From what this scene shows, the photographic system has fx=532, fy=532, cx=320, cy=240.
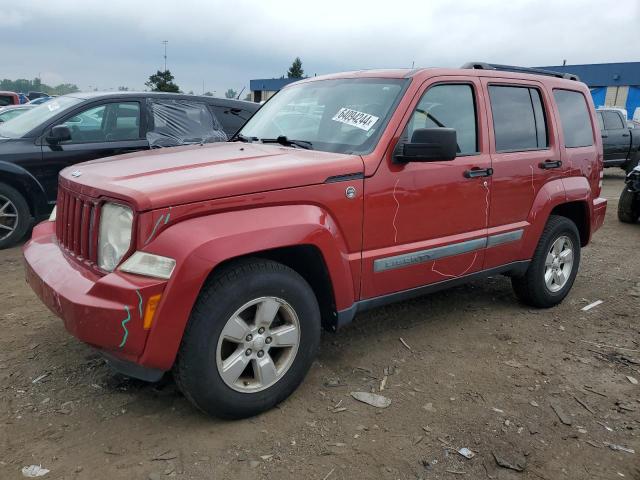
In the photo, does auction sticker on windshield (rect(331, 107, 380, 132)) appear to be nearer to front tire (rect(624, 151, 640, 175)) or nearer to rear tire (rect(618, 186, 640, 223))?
rear tire (rect(618, 186, 640, 223))

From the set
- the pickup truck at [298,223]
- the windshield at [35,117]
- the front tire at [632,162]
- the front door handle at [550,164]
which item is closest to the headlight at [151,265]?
the pickup truck at [298,223]

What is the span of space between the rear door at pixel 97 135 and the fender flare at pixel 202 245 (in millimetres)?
4153

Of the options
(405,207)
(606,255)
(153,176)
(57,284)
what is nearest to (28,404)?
(57,284)

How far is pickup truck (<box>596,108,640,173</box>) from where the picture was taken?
1351 centimetres

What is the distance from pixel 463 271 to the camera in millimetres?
3807

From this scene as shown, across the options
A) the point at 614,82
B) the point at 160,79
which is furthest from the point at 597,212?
the point at 160,79

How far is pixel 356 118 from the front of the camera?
3.39 meters

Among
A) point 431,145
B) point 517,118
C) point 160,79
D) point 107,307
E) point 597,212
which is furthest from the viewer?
point 160,79

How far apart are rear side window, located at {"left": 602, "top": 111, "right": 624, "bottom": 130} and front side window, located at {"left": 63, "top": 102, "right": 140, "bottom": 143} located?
12.0m

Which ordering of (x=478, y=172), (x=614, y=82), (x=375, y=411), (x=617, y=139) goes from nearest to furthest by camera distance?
(x=375, y=411) → (x=478, y=172) → (x=617, y=139) → (x=614, y=82)

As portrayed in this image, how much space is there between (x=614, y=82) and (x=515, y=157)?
3016cm

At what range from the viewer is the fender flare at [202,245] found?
7.80 feet

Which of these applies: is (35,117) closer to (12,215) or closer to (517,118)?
(12,215)

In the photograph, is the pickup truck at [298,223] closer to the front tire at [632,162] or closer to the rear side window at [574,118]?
the rear side window at [574,118]
